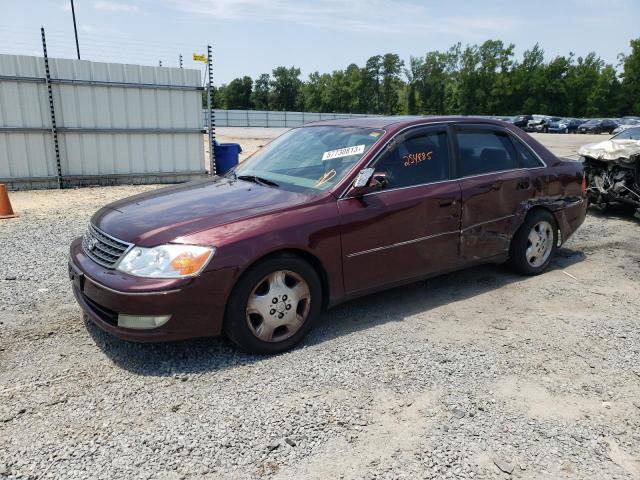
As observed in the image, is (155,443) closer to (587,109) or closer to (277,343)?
(277,343)

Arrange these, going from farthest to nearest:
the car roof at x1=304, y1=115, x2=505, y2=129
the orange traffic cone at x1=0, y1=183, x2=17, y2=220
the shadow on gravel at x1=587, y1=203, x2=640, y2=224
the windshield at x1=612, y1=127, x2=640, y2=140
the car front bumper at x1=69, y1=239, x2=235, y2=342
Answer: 1. the windshield at x1=612, y1=127, x2=640, y2=140
2. the shadow on gravel at x1=587, y1=203, x2=640, y2=224
3. the orange traffic cone at x1=0, y1=183, x2=17, y2=220
4. the car roof at x1=304, y1=115, x2=505, y2=129
5. the car front bumper at x1=69, y1=239, x2=235, y2=342

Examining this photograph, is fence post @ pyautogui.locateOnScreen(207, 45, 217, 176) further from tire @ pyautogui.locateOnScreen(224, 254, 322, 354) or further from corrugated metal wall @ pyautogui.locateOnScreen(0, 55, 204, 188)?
tire @ pyautogui.locateOnScreen(224, 254, 322, 354)

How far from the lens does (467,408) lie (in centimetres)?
308

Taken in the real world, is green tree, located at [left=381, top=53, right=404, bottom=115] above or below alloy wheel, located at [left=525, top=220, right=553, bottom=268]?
above

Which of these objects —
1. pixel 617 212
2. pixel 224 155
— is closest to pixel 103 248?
pixel 617 212

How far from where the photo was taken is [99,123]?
451 inches

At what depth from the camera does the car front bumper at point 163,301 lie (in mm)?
3246

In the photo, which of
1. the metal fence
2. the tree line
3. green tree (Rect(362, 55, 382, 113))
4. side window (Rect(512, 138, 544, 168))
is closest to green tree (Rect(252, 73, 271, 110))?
the tree line

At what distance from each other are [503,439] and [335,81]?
9674 centimetres

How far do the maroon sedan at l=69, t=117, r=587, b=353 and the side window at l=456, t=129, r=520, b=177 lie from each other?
0.01 meters

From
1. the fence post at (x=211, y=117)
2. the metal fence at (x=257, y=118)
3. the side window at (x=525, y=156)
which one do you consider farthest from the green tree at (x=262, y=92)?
the side window at (x=525, y=156)

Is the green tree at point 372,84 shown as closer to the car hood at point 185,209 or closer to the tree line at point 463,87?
the tree line at point 463,87

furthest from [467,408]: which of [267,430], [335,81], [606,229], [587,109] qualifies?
[335,81]

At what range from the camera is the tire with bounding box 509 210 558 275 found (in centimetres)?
527
